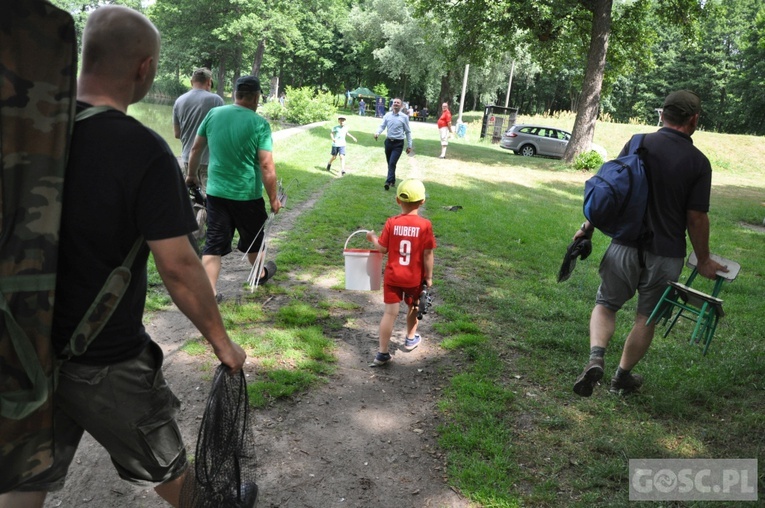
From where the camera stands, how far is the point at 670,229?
400cm

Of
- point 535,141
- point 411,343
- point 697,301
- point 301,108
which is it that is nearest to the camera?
point 697,301

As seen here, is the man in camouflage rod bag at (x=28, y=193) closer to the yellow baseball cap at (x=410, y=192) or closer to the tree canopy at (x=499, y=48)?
the yellow baseball cap at (x=410, y=192)

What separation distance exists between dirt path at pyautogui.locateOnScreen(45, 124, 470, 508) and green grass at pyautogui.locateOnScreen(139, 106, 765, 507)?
0.48 feet

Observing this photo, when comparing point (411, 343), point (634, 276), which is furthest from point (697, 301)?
point (411, 343)

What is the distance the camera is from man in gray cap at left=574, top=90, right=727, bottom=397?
3904 mm

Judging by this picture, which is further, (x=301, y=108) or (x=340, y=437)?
(x=301, y=108)

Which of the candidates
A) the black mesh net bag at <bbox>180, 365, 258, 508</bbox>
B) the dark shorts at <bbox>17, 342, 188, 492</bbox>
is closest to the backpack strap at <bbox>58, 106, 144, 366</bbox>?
the dark shorts at <bbox>17, 342, 188, 492</bbox>

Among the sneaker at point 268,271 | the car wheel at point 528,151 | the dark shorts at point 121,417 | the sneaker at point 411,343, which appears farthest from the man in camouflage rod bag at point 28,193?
the car wheel at point 528,151

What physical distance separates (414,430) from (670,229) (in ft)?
7.16

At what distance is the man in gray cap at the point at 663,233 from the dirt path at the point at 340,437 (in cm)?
121

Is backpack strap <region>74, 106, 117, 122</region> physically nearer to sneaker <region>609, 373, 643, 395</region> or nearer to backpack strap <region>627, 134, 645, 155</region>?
backpack strap <region>627, 134, 645, 155</region>

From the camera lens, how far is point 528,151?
87.8 feet

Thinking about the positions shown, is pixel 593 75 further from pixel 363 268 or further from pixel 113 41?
pixel 113 41

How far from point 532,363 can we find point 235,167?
9.96ft
